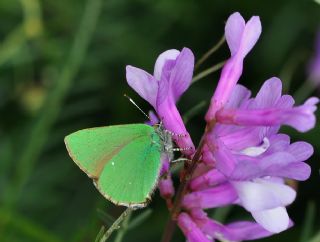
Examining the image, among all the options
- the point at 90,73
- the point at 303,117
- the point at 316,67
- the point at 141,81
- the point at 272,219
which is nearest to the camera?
the point at 303,117

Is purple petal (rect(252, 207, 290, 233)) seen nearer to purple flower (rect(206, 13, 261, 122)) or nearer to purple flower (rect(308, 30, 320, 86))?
purple flower (rect(206, 13, 261, 122))

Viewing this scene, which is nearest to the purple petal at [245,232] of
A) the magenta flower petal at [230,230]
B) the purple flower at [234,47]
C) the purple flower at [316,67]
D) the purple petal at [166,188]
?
the magenta flower petal at [230,230]

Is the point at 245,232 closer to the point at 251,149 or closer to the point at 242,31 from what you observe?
the point at 251,149

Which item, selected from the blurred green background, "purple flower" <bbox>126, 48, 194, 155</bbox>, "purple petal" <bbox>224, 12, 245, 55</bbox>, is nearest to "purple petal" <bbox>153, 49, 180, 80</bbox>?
"purple flower" <bbox>126, 48, 194, 155</bbox>

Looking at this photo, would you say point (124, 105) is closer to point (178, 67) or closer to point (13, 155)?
point (13, 155)

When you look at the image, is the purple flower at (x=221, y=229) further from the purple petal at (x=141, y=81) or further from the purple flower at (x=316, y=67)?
the purple flower at (x=316, y=67)

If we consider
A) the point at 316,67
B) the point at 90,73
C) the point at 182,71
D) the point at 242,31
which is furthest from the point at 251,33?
the point at 316,67
